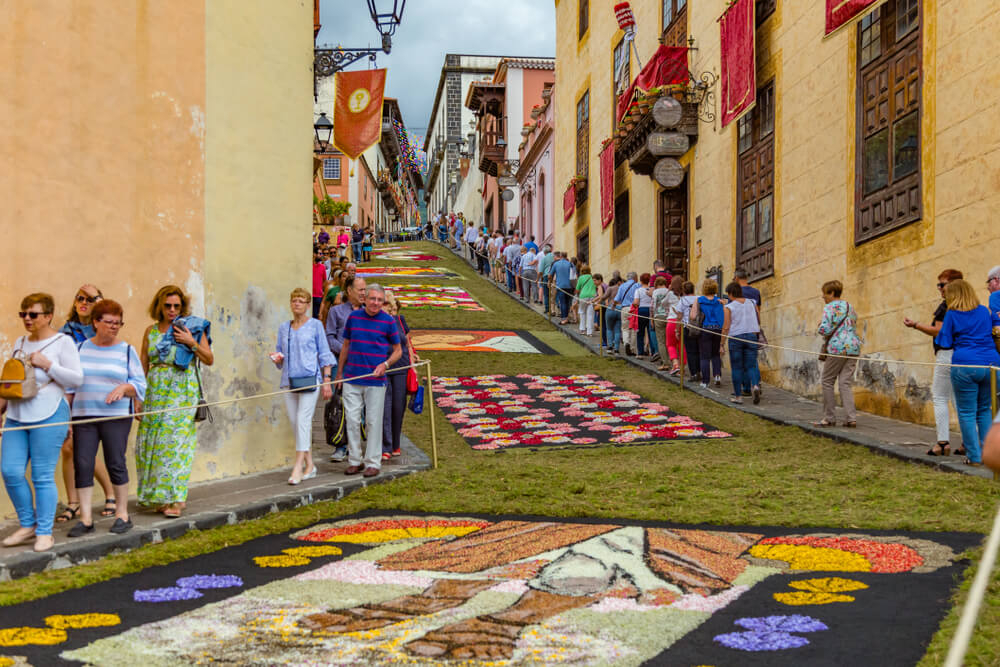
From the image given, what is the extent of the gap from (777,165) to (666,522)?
10041 mm

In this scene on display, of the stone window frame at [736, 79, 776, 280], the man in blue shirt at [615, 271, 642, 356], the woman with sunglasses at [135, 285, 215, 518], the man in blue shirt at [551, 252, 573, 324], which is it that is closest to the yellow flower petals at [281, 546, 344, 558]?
the woman with sunglasses at [135, 285, 215, 518]

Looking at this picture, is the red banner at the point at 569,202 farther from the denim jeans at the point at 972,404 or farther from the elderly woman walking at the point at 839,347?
the denim jeans at the point at 972,404

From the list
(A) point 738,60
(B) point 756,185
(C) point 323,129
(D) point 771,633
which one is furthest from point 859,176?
(C) point 323,129

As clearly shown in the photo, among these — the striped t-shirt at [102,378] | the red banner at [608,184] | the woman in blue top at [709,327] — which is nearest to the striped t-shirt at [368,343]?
the striped t-shirt at [102,378]

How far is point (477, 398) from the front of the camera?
13586 mm

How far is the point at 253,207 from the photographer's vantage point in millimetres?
9164

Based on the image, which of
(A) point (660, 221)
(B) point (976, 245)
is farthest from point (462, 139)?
(B) point (976, 245)

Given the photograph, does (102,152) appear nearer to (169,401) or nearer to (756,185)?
(169,401)

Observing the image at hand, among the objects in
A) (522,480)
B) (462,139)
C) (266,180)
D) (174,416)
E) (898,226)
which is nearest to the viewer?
(174,416)

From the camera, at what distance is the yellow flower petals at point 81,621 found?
14.7 ft

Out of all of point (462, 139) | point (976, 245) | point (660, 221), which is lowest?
point (976, 245)

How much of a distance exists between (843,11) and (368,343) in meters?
7.23

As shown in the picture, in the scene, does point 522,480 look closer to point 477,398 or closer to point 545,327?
point 477,398

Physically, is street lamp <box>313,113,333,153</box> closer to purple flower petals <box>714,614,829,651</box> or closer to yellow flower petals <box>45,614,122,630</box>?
yellow flower petals <box>45,614,122,630</box>
